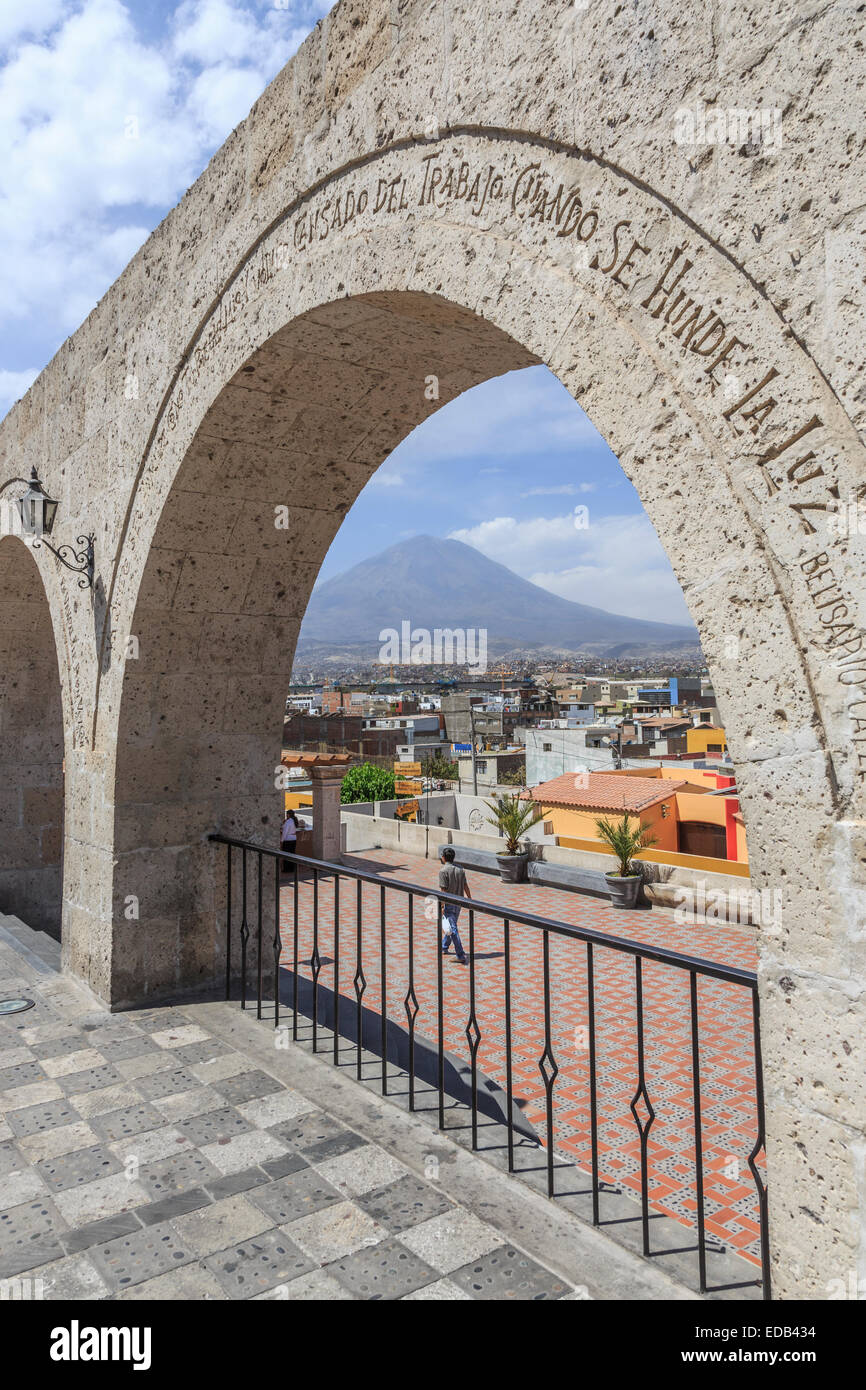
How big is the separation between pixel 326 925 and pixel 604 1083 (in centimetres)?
438

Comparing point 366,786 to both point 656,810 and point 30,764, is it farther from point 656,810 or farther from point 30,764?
point 30,764

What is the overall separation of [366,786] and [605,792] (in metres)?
5.16

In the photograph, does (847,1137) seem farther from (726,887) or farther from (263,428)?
(726,887)

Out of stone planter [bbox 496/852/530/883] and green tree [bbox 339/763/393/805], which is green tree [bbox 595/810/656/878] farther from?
A: green tree [bbox 339/763/393/805]

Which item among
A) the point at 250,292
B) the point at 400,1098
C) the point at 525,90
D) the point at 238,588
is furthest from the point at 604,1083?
the point at 525,90

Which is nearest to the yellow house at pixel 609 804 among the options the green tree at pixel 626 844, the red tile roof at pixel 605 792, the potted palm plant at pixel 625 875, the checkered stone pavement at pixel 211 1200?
the red tile roof at pixel 605 792

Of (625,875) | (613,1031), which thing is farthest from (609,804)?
(613,1031)

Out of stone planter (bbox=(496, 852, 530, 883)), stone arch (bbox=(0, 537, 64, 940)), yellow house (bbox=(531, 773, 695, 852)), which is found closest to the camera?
stone arch (bbox=(0, 537, 64, 940))

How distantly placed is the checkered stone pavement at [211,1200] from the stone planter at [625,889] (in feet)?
25.3

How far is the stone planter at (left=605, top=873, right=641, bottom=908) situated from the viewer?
34.0 ft

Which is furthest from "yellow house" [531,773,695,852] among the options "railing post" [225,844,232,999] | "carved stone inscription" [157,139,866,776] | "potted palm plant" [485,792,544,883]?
"carved stone inscription" [157,139,866,776]

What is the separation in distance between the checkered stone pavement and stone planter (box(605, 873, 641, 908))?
7702 mm

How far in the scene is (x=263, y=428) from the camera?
11.6ft

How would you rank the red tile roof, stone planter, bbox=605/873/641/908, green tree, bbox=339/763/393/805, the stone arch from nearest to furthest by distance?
1. the stone arch
2. stone planter, bbox=605/873/641/908
3. the red tile roof
4. green tree, bbox=339/763/393/805
